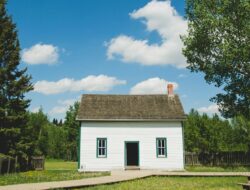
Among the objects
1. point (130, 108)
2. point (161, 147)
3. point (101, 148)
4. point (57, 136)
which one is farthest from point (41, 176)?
point (57, 136)

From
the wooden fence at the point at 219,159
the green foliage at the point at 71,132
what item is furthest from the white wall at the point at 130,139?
the green foliage at the point at 71,132

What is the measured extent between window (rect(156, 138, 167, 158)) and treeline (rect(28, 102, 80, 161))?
114ft

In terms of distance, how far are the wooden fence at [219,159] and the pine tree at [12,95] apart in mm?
16107

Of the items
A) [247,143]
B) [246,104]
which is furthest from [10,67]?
[247,143]

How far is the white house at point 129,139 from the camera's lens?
94.8 feet

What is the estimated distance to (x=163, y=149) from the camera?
96.7 feet

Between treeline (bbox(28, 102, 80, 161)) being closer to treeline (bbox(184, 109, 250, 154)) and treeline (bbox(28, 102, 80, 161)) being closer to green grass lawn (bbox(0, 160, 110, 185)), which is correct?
treeline (bbox(184, 109, 250, 154))

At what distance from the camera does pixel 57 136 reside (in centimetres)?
6919

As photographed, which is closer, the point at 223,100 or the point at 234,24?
the point at 234,24

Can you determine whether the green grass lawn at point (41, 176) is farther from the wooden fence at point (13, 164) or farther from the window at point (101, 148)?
the window at point (101, 148)

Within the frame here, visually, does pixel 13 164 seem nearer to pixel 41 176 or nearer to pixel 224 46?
pixel 41 176

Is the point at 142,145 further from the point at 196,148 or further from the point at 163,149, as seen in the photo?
the point at 196,148

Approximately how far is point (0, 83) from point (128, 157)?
13325mm

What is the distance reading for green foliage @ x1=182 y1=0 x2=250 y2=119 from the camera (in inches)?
1097
